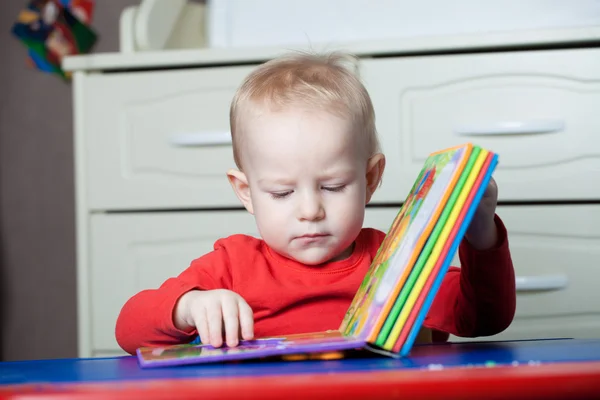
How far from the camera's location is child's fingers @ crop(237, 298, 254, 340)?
60cm

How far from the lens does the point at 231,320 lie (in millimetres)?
595

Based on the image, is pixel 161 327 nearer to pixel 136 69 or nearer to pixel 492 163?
pixel 492 163

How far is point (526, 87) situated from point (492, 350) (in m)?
0.79

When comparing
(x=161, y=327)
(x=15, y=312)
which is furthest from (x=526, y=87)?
(x=15, y=312)

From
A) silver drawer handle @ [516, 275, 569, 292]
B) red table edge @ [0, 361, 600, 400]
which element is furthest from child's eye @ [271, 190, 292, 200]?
silver drawer handle @ [516, 275, 569, 292]

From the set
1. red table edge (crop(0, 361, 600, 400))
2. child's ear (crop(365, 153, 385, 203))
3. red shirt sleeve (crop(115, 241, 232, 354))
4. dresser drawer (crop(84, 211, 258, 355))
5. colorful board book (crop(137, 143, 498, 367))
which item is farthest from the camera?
dresser drawer (crop(84, 211, 258, 355))

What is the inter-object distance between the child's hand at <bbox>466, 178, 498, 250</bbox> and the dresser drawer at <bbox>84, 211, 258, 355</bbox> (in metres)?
0.68

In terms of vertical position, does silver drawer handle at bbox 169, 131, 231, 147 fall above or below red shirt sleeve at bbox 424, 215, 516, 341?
above

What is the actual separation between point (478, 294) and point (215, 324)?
0.32m

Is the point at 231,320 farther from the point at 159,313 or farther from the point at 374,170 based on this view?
the point at 374,170

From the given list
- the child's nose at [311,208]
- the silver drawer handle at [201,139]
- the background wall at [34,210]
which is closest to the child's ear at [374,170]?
the child's nose at [311,208]

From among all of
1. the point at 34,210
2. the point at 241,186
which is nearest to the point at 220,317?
the point at 241,186

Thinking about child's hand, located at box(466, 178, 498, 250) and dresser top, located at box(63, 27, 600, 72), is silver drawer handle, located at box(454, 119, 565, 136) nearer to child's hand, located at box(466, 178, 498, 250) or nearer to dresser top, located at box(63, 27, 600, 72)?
dresser top, located at box(63, 27, 600, 72)

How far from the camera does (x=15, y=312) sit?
2.01 m
